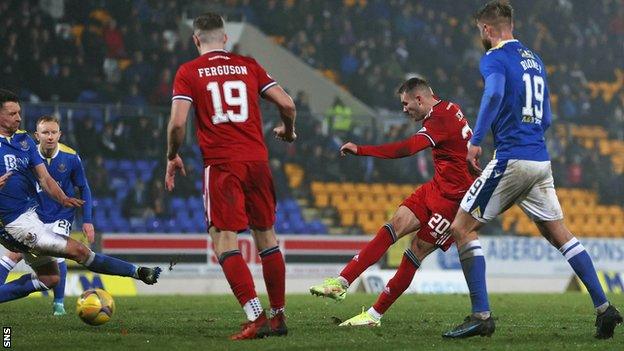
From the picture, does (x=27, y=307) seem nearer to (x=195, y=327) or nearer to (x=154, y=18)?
(x=195, y=327)

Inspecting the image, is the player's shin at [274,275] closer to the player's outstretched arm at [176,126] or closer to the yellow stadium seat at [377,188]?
the player's outstretched arm at [176,126]

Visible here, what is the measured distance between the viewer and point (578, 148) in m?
25.9

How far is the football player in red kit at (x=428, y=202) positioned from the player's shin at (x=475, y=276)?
1.10 meters

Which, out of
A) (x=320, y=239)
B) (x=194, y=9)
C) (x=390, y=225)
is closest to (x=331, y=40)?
(x=194, y=9)

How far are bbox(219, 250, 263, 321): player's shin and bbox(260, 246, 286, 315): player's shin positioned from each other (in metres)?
0.31

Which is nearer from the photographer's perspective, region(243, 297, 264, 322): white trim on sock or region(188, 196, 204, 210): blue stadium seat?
region(243, 297, 264, 322): white trim on sock

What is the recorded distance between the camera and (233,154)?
318 inches

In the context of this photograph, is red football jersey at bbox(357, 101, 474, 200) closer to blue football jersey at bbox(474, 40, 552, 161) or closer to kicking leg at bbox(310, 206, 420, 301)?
kicking leg at bbox(310, 206, 420, 301)

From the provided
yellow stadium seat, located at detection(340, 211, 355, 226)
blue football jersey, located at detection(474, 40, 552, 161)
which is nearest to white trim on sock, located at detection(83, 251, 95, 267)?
blue football jersey, located at detection(474, 40, 552, 161)

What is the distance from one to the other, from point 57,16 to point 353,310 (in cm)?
1564

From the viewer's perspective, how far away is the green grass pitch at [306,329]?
305 inches

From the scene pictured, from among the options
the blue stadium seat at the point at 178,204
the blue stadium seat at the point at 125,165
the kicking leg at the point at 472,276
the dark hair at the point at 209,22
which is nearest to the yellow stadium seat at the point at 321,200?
the blue stadium seat at the point at 178,204

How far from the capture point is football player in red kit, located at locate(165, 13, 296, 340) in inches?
313

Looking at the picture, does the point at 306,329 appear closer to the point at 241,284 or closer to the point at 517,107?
the point at 241,284
